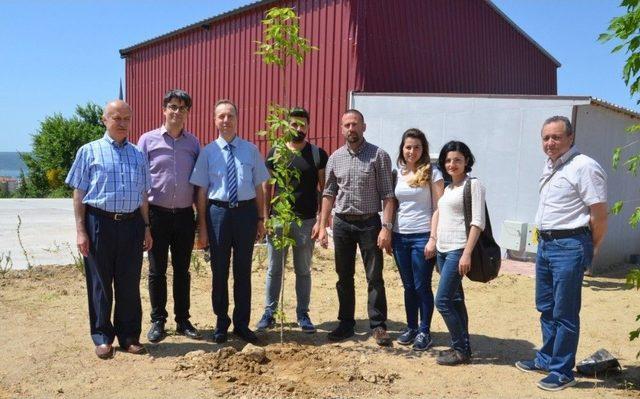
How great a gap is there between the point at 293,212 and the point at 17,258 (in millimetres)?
6512

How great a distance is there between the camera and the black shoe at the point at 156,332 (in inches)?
192

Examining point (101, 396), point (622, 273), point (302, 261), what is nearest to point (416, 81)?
point (622, 273)

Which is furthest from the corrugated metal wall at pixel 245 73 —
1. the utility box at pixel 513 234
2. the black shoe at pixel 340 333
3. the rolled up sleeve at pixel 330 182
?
the black shoe at pixel 340 333

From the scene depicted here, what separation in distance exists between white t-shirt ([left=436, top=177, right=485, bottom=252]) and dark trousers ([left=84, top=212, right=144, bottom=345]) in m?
2.47

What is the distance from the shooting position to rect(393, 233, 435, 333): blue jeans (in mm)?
4664

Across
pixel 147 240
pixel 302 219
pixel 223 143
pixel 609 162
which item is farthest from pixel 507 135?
pixel 147 240

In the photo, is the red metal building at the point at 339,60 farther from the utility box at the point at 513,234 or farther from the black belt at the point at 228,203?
the black belt at the point at 228,203

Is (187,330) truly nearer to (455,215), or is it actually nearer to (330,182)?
(330,182)

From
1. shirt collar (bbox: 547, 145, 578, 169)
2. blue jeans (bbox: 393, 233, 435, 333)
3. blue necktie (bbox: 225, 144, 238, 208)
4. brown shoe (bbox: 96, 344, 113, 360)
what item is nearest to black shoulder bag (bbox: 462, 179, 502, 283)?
blue jeans (bbox: 393, 233, 435, 333)

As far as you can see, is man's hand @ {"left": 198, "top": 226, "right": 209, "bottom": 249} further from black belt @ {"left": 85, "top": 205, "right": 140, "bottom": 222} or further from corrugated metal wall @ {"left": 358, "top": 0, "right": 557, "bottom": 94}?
corrugated metal wall @ {"left": 358, "top": 0, "right": 557, "bottom": 94}

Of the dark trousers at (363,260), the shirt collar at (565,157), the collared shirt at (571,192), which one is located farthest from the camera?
the dark trousers at (363,260)

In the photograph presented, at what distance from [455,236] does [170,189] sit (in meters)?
2.40

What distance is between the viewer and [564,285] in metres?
3.85

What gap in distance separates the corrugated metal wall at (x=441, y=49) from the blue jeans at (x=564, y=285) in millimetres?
7660
